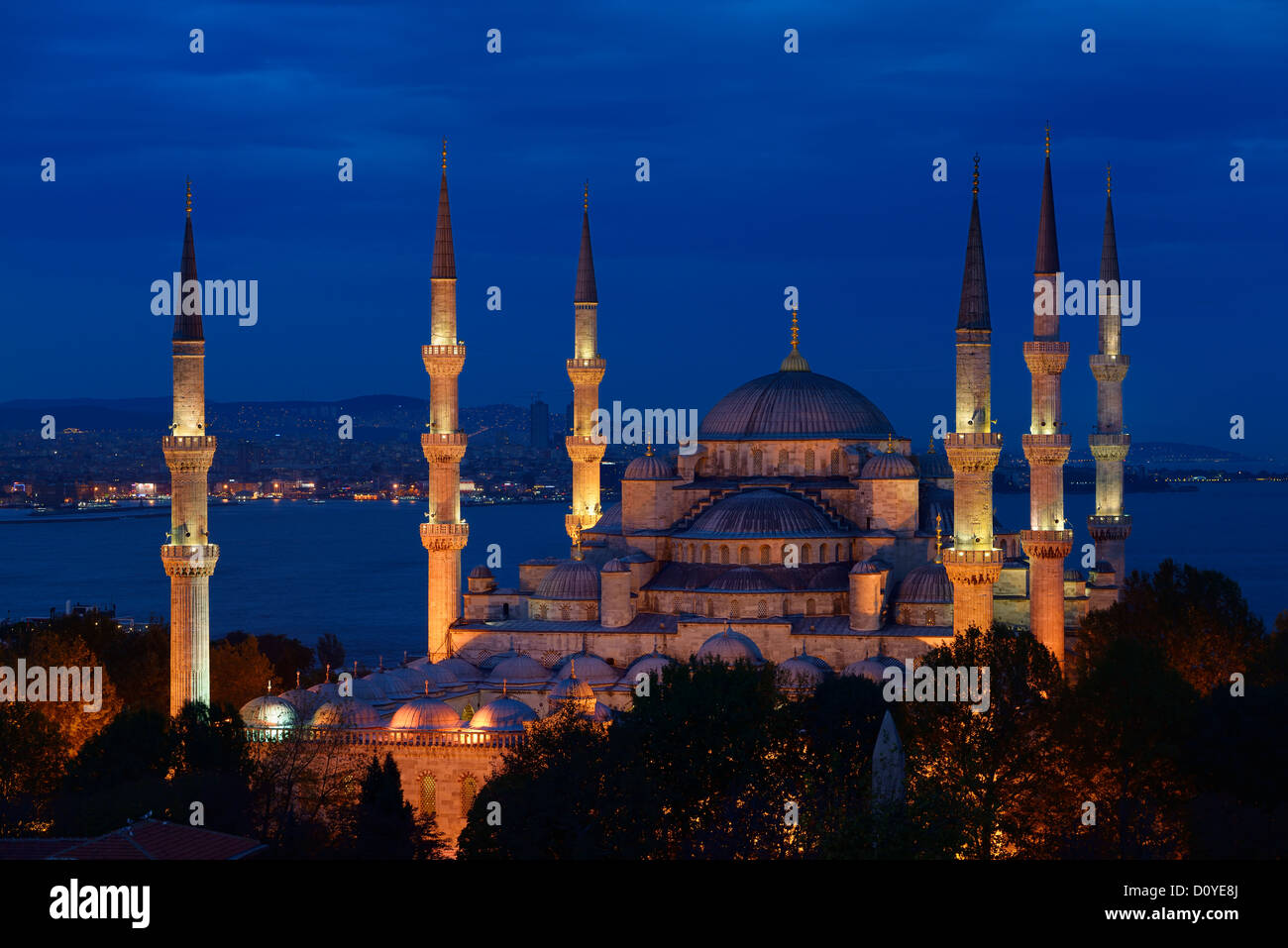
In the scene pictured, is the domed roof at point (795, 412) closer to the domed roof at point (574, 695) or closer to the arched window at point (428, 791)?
the domed roof at point (574, 695)

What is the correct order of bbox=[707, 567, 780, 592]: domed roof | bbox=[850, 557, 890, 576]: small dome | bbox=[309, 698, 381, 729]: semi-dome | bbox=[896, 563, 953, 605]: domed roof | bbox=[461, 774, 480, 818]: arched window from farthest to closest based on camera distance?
bbox=[707, 567, 780, 592]: domed roof
bbox=[896, 563, 953, 605]: domed roof
bbox=[850, 557, 890, 576]: small dome
bbox=[309, 698, 381, 729]: semi-dome
bbox=[461, 774, 480, 818]: arched window

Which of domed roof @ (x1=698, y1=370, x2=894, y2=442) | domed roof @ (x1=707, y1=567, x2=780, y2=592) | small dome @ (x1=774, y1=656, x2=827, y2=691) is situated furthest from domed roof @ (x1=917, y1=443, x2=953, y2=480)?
small dome @ (x1=774, y1=656, x2=827, y2=691)

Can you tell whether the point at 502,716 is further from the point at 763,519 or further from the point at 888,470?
the point at 888,470

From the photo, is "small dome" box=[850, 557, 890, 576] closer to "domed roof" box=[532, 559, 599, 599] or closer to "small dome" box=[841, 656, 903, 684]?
"small dome" box=[841, 656, 903, 684]

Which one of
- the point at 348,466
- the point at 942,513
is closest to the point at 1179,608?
the point at 942,513

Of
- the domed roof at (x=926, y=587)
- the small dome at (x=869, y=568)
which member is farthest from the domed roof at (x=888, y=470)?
the small dome at (x=869, y=568)
